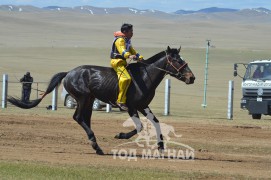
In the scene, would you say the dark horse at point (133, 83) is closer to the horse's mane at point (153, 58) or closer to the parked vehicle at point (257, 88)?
the horse's mane at point (153, 58)

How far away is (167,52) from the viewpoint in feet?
51.5

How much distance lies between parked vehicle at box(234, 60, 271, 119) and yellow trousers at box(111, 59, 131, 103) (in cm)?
1369

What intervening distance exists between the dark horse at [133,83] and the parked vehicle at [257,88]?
1322 centimetres

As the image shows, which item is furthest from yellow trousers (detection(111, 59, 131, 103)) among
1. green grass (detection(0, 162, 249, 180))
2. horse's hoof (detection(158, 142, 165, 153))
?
green grass (detection(0, 162, 249, 180))

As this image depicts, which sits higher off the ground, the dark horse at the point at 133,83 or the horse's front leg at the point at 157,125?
the dark horse at the point at 133,83

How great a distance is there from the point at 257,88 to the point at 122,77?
1429 centimetres

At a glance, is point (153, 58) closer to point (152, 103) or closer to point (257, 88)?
point (257, 88)

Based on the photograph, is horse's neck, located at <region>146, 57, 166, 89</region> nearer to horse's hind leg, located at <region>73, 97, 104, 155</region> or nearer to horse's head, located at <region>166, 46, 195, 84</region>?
horse's head, located at <region>166, 46, 195, 84</region>

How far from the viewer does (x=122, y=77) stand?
15.3 meters

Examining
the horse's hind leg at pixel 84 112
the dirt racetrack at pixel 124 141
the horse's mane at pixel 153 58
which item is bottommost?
the dirt racetrack at pixel 124 141

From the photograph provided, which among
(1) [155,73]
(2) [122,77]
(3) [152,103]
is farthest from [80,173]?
(3) [152,103]

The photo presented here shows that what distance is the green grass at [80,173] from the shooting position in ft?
38.9

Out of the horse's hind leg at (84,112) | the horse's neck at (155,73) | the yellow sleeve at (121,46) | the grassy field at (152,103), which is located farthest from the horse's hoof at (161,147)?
the yellow sleeve at (121,46)

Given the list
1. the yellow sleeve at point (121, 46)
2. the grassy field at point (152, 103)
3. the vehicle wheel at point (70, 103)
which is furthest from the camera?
the vehicle wheel at point (70, 103)
